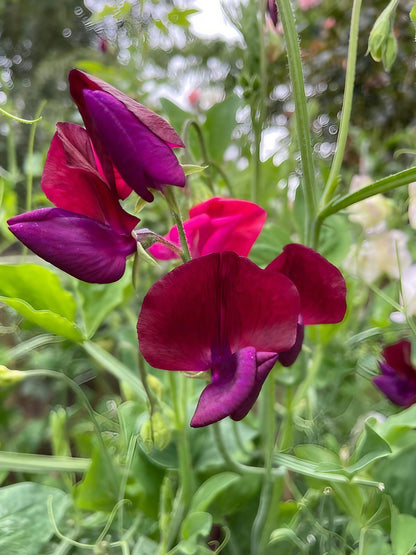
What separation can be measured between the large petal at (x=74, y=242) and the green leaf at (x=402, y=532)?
21cm

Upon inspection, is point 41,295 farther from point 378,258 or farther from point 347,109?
point 378,258

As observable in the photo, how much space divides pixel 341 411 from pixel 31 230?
458mm

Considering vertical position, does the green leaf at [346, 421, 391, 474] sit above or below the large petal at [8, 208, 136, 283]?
below

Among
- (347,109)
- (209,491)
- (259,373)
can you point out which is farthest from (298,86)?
(209,491)

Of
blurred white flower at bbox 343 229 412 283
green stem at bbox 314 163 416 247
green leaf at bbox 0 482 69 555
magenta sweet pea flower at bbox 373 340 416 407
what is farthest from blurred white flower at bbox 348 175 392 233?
green leaf at bbox 0 482 69 555

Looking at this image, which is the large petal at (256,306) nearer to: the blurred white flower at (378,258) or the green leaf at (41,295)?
the green leaf at (41,295)

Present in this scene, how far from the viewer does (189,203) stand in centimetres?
41

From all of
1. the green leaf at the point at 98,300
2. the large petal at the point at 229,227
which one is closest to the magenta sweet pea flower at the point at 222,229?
the large petal at the point at 229,227

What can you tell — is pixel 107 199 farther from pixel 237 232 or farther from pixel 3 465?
pixel 3 465

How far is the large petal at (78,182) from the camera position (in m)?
0.27

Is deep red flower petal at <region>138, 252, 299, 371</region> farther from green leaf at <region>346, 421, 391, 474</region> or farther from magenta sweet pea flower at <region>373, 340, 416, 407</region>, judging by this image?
magenta sweet pea flower at <region>373, 340, 416, 407</region>

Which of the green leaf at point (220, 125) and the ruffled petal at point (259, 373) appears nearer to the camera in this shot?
the ruffled petal at point (259, 373)

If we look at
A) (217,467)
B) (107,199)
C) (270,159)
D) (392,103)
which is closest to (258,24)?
(270,159)

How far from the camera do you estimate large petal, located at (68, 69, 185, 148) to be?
0.80 feet
